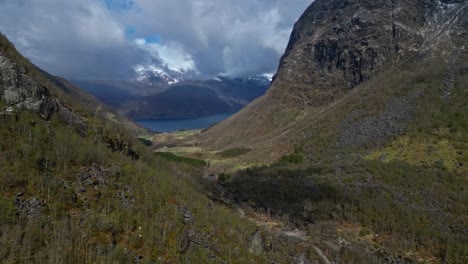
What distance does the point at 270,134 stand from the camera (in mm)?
89812

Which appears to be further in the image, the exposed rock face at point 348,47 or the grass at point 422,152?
the exposed rock face at point 348,47

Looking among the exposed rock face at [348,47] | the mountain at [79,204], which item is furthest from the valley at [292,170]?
the exposed rock face at [348,47]

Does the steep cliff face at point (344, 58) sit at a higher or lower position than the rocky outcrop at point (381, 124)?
higher

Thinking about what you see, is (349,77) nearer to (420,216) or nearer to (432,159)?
(432,159)

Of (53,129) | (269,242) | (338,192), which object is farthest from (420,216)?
(53,129)

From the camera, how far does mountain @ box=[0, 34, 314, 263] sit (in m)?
11.6

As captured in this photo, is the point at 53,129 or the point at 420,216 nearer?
the point at 53,129

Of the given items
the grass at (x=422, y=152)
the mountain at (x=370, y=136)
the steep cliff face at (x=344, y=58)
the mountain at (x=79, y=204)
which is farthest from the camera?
the steep cliff face at (x=344, y=58)

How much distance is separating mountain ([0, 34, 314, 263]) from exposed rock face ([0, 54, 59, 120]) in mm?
43

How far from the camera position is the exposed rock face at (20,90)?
16344 millimetres

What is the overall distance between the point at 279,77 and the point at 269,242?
9779 centimetres

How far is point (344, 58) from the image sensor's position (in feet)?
316

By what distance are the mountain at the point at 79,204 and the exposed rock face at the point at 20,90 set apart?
43 mm

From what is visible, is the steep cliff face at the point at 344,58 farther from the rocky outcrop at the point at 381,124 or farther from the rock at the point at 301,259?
the rock at the point at 301,259
